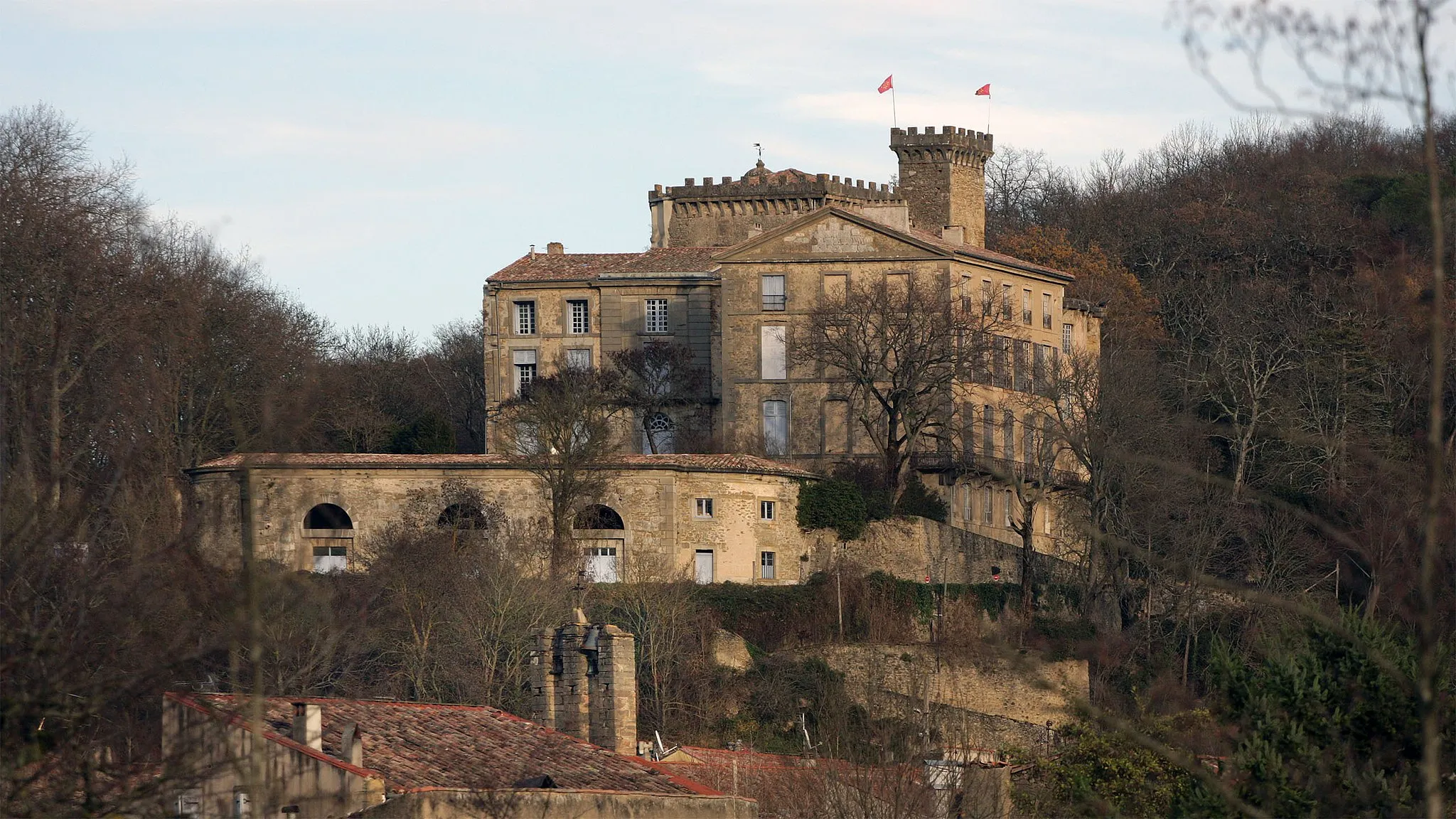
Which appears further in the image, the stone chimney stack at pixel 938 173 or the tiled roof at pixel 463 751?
the stone chimney stack at pixel 938 173

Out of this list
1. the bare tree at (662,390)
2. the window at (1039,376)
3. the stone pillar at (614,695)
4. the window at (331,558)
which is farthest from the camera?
the bare tree at (662,390)

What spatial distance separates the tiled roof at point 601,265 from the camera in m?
60.3

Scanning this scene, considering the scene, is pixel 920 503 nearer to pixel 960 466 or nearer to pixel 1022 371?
pixel 960 466

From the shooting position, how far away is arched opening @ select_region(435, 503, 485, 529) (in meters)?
48.7

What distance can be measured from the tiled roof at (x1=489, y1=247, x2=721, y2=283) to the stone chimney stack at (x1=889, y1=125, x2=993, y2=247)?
13.1m

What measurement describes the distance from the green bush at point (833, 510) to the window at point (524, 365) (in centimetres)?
1244

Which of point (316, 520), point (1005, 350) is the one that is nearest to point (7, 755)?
point (316, 520)

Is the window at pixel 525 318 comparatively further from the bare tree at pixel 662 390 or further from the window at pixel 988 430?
the window at pixel 988 430

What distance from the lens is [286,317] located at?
211 ft

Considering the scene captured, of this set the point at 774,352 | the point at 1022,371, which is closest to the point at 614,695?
the point at 774,352

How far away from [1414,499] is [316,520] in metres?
23.4

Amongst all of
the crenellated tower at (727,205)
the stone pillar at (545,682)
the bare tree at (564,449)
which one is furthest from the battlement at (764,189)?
the stone pillar at (545,682)

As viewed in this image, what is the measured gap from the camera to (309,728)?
66.6 ft

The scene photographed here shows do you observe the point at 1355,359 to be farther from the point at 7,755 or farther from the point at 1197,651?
the point at 7,755
